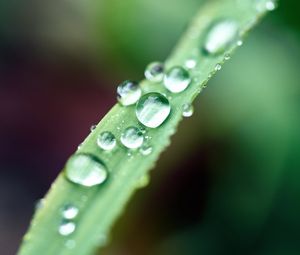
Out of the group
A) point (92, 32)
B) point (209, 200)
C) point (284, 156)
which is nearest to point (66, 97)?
point (92, 32)

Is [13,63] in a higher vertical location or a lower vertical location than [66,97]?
higher

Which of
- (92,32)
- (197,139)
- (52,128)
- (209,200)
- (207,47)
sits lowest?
(207,47)

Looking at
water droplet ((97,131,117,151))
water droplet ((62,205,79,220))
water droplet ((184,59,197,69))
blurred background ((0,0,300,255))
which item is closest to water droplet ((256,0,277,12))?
water droplet ((184,59,197,69))

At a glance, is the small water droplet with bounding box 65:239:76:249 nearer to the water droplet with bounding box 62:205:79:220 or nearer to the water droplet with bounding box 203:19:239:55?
the water droplet with bounding box 62:205:79:220

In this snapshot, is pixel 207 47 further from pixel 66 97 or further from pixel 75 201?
pixel 66 97

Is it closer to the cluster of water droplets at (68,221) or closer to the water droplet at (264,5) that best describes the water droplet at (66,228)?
the cluster of water droplets at (68,221)

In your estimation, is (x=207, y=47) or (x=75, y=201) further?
(x=207, y=47)

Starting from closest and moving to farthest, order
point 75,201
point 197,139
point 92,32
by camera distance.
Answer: point 75,201 < point 197,139 < point 92,32
